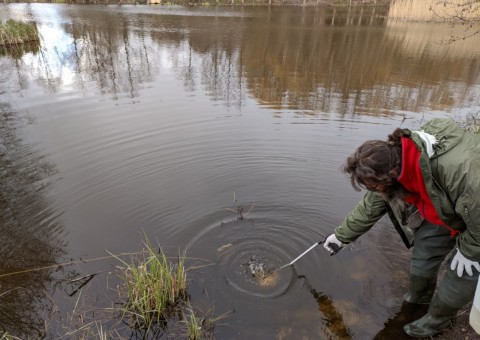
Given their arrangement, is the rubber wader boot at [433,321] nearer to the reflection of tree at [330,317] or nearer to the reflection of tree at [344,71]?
the reflection of tree at [330,317]

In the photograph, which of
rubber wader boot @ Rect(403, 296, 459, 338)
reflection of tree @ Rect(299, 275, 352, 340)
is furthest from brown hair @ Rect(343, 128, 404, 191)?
reflection of tree @ Rect(299, 275, 352, 340)

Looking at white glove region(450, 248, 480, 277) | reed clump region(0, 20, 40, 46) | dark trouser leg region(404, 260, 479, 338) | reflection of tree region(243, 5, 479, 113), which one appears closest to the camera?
white glove region(450, 248, 480, 277)

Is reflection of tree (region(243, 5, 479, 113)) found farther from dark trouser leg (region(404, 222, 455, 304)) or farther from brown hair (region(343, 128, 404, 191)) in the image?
brown hair (region(343, 128, 404, 191))

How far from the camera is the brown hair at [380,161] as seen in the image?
231 centimetres

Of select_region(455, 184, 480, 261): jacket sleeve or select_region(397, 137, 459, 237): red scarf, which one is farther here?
select_region(397, 137, 459, 237): red scarf

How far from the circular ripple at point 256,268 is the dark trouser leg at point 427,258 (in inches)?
46.7

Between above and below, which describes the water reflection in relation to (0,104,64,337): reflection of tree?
above

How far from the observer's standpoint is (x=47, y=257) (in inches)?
160

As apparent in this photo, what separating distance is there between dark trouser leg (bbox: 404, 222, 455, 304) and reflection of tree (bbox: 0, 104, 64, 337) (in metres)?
3.41

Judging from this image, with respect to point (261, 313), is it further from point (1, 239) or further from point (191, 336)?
point (1, 239)

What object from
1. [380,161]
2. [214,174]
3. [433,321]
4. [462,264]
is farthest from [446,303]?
[214,174]

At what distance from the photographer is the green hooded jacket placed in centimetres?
220

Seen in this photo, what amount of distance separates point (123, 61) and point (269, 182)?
973cm

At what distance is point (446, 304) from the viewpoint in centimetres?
280
